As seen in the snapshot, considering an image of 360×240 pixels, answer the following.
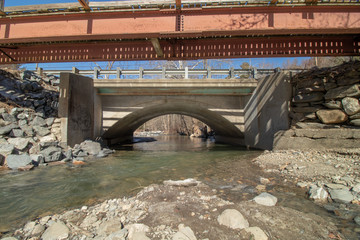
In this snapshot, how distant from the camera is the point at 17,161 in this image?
6012 millimetres

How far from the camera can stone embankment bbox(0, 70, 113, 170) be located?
21.2ft

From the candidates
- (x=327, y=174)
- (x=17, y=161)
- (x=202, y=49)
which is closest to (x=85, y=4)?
(x=202, y=49)

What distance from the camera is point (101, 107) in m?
11.3

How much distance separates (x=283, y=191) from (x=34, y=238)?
3939mm

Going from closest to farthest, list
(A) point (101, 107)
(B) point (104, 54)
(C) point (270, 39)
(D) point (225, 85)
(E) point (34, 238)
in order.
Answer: (E) point (34, 238), (C) point (270, 39), (B) point (104, 54), (D) point (225, 85), (A) point (101, 107)

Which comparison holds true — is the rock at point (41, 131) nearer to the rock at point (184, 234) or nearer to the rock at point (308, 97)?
the rock at point (184, 234)

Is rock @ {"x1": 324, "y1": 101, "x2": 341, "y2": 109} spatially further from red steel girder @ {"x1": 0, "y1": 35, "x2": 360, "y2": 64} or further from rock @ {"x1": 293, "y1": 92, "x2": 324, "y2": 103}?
red steel girder @ {"x1": 0, "y1": 35, "x2": 360, "y2": 64}

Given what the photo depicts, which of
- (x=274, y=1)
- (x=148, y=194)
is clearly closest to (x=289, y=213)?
(x=148, y=194)

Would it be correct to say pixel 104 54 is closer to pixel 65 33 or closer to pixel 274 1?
pixel 65 33

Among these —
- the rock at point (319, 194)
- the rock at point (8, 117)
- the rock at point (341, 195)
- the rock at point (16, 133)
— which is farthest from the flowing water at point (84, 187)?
the rock at point (8, 117)

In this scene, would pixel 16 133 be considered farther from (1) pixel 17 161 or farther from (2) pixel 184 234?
(2) pixel 184 234

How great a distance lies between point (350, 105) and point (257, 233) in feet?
19.2

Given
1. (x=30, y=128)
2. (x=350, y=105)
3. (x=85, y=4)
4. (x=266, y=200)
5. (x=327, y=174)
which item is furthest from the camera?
(x=30, y=128)

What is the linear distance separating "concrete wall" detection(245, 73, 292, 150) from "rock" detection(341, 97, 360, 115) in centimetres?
196
